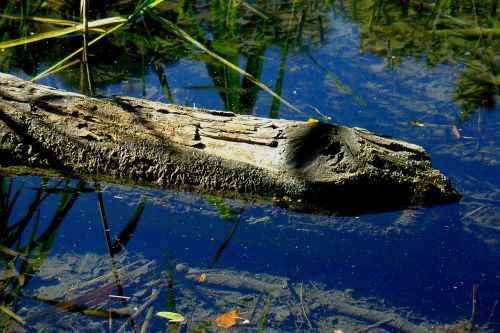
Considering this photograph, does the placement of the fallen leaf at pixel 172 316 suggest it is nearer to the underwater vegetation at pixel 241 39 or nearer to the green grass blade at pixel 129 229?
the green grass blade at pixel 129 229

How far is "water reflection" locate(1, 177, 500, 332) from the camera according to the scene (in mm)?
2137

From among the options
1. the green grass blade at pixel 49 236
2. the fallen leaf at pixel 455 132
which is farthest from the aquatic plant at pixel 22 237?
the fallen leaf at pixel 455 132

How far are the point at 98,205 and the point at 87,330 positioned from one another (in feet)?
2.38

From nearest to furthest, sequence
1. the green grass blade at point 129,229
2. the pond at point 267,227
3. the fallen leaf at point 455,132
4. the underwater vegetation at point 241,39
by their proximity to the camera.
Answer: the pond at point 267,227
the green grass blade at point 129,229
the fallen leaf at point 455,132
the underwater vegetation at point 241,39

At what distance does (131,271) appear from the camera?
7.59ft

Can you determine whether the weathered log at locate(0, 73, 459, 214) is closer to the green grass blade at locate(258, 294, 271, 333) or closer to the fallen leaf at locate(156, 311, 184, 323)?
the green grass blade at locate(258, 294, 271, 333)

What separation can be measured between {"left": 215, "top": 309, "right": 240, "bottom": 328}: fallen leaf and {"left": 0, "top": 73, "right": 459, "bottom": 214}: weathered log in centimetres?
61

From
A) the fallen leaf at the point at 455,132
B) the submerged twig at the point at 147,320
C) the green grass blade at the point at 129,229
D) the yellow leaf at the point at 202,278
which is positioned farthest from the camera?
the fallen leaf at the point at 455,132

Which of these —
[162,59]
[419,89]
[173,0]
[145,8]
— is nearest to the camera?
[145,8]

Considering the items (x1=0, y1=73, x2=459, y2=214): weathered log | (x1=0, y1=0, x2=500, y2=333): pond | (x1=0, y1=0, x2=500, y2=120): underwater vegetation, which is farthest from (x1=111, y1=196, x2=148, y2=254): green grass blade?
(x1=0, y1=0, x2=500, y2=120): underwater vegetation

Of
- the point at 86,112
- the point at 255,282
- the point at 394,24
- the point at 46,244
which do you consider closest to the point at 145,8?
the point at 86,112

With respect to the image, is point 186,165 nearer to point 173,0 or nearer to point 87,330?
point 87,330

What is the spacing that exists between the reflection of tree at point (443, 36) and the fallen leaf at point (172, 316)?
6.51 feet

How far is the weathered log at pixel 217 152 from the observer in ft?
8.23
